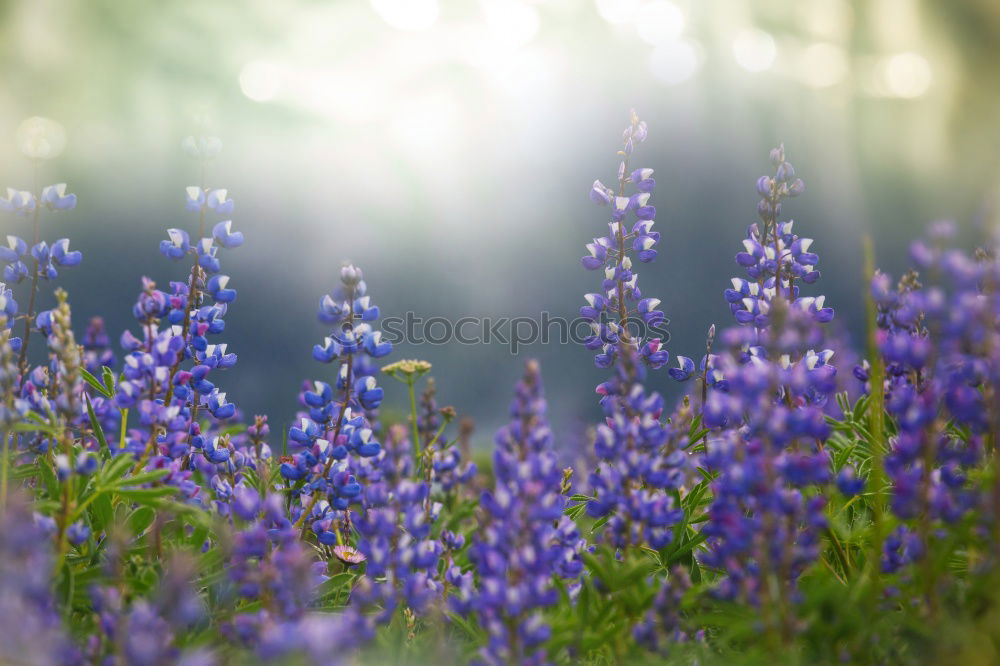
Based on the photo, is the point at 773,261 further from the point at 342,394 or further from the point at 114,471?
the point at 114,471

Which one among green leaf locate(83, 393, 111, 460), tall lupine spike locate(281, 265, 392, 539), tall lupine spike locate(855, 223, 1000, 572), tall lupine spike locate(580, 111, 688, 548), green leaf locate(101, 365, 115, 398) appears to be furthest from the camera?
green leaf locate(101, 365, 115, 398)

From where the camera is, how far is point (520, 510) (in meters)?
2.31

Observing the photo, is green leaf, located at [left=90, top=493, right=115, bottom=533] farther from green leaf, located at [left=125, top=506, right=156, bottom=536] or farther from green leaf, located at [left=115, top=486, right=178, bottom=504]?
green leaf, located at [left=115, top=486, right=178, bottom=504]

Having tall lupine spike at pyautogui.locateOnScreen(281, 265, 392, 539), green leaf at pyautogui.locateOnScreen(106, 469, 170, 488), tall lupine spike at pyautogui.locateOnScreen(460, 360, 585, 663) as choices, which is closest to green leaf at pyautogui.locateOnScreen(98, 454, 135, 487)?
green leaf at pyautogui.locateOnScreen(106, 469, 170, 488)

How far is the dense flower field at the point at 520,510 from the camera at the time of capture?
218cm

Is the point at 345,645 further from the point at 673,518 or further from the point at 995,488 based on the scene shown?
the point at 995,488

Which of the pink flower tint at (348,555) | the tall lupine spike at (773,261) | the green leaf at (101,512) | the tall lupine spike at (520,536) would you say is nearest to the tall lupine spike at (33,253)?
the green leaf at (101,512)

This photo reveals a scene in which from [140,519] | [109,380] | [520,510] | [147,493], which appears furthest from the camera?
[109,380]

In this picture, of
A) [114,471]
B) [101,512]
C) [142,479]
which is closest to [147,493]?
[142,479]

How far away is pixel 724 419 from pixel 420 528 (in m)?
1.36

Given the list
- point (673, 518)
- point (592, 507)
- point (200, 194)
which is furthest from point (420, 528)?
point (200, 194)

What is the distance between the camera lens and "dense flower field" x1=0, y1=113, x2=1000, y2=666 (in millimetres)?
2178

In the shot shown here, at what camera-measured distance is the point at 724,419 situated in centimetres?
326

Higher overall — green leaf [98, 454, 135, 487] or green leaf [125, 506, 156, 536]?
green leaf [98, 454, 135, 487]
